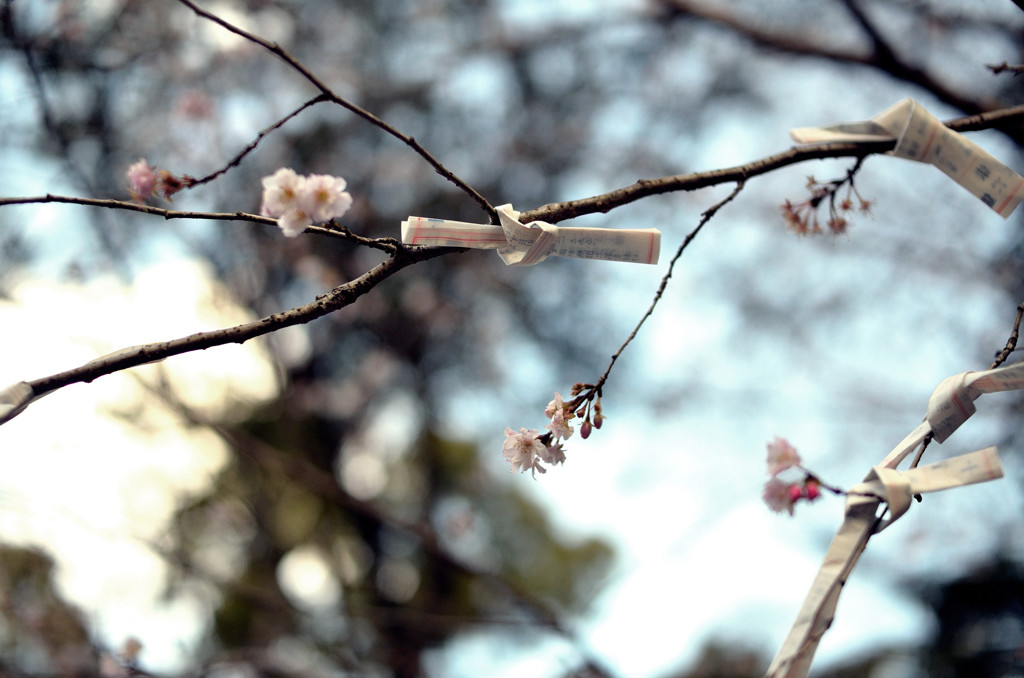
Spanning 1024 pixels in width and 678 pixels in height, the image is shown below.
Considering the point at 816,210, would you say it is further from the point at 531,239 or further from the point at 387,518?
the point at 387,518

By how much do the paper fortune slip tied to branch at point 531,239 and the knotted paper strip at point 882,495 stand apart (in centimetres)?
32

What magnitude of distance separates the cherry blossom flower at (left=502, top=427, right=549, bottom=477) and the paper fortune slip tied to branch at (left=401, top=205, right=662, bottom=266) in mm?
249

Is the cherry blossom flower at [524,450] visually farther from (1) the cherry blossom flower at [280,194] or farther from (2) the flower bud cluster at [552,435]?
(1) the cherry blossom flower at [280,194]

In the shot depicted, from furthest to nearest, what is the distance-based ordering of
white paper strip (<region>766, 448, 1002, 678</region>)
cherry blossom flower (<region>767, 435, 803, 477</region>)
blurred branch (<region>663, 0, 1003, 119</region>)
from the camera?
1. blurred branch (<region>663, 0, 1003, 119</region>)
2. cherry blossom flower (<region>767, 435, 803, 477</region>)
3. white paper strip (<region>766, 448, 1002, 678</region>)

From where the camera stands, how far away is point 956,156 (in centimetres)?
73

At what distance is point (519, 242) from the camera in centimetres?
64

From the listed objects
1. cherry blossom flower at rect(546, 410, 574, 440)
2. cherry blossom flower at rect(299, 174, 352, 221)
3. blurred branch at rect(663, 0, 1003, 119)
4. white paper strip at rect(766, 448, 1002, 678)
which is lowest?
white paper strip at rect(766, 448, 1002, 678)

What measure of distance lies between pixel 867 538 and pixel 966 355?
1.97 metres

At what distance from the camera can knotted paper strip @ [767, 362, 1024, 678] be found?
534 mm

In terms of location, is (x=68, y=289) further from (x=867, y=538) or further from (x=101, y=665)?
(x=867, y=538)

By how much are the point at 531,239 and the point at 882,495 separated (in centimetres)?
41

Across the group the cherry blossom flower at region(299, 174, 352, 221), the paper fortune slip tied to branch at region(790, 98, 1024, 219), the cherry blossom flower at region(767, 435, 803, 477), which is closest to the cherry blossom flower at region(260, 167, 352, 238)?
the cherry blossom flower at region(299, 174, 352, 221)

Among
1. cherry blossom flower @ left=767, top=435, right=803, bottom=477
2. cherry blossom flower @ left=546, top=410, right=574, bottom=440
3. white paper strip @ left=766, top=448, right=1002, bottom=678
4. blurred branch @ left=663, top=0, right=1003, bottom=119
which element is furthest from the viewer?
blurred branch @ left=663, top=0, right=1003, bottom=119

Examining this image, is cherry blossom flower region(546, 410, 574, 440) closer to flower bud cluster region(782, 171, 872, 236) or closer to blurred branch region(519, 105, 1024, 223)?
blurred branch region(519, 105, 1024, 223)
